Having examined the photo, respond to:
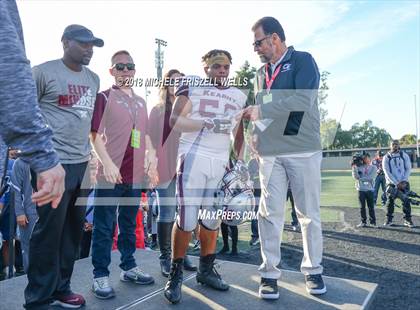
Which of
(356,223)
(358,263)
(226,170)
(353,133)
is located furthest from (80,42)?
(353,133)

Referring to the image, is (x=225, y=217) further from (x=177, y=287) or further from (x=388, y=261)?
(x=388, y=261)

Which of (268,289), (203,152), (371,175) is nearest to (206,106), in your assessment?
(203,152)

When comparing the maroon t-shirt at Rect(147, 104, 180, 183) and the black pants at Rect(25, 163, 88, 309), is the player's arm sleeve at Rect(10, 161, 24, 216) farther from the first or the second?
the black pants at Rect(25, 163, 88, 309)

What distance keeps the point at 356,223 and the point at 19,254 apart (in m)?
8.36

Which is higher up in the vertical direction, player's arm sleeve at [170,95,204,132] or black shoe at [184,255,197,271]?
player's arm sleeve at [170,95,204,132]

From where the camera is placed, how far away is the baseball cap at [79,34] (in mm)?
2914

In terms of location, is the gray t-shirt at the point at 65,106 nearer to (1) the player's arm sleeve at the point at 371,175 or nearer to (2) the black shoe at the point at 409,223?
(1) the player's arm sleeve at the point at 371,175

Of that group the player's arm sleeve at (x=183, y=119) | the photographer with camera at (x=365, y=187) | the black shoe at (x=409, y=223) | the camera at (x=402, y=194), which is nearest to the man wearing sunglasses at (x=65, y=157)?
the player's arm sleeve at (x=183, y=119)

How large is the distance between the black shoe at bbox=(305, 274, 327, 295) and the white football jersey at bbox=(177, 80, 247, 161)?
131cm

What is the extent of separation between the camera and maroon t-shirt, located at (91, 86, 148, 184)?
10.7 feet

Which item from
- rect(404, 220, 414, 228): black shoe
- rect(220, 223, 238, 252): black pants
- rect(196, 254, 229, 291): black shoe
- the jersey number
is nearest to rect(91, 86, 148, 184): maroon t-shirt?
the jersey number

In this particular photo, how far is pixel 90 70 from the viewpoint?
3.23 metres

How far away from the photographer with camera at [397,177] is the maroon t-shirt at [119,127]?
8387 mm

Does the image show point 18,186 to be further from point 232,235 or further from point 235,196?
point 232,235
